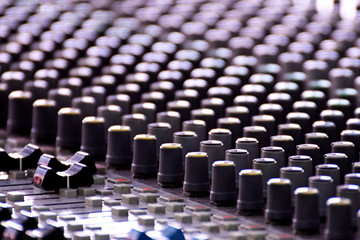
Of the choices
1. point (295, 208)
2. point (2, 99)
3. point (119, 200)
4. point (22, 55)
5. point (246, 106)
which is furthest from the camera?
point (22, 55)

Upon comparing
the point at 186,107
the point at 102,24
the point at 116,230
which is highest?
the point at 102,24

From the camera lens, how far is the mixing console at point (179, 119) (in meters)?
6.44

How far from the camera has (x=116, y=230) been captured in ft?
21.2

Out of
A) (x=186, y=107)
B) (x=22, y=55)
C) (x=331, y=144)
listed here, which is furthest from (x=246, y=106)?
(x=22, y=55)

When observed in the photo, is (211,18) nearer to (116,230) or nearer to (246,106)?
(246,106)

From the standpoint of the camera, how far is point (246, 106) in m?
9.20

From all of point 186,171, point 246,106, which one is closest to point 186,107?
point 246,106

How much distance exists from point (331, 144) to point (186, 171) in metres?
0.93

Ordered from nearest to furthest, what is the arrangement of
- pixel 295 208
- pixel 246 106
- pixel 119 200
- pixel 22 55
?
pixel 295 208, pixel 119 200, pixel 246 106, pixel 22 55

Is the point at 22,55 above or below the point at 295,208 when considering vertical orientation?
above

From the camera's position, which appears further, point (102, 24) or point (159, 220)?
point (102, 24)

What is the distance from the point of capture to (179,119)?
8727 mm

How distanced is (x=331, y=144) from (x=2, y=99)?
12.8 feet

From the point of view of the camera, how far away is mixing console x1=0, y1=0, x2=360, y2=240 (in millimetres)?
6438
